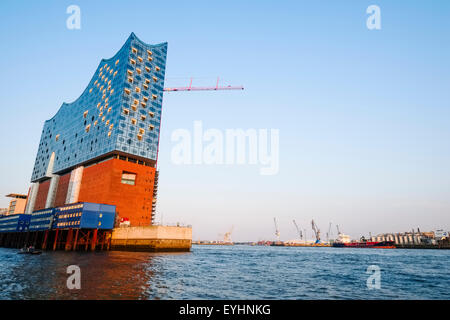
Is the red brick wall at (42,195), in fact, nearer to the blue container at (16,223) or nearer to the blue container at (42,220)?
the blue container at (16,223)

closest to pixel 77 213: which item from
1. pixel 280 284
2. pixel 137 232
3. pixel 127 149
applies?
pixel 137 232

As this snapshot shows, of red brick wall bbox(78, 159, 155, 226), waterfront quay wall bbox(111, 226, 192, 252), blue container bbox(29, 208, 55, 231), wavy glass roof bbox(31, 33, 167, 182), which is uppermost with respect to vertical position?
wavy glass roof bbox(31, 33, 167, 182)

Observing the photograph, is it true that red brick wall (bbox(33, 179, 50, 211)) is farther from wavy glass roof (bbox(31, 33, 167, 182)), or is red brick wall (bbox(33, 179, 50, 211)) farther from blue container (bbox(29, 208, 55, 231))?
blue container (bbox(29, 208, 55, 231))

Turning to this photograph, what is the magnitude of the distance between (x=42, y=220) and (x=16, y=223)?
2523cm

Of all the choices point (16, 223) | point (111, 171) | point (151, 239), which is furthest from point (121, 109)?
point (16, 223)

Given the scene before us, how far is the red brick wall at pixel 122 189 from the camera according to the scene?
90.7m

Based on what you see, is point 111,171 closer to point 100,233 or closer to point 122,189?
point 122,189

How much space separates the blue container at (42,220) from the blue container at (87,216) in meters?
7.06

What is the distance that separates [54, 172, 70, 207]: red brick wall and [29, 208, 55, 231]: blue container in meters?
17.2

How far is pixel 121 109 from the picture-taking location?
3792 inches

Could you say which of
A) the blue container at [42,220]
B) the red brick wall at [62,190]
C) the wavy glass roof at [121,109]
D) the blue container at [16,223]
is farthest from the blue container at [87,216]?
the red brick wall at [62,190]

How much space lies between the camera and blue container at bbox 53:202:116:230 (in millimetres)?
77625

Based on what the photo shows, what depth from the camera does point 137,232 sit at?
259 feet

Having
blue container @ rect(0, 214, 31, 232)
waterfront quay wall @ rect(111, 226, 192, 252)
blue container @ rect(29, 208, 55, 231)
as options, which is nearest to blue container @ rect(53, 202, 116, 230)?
waterfront quay wall @ rect(111, 226, 192, 252)
